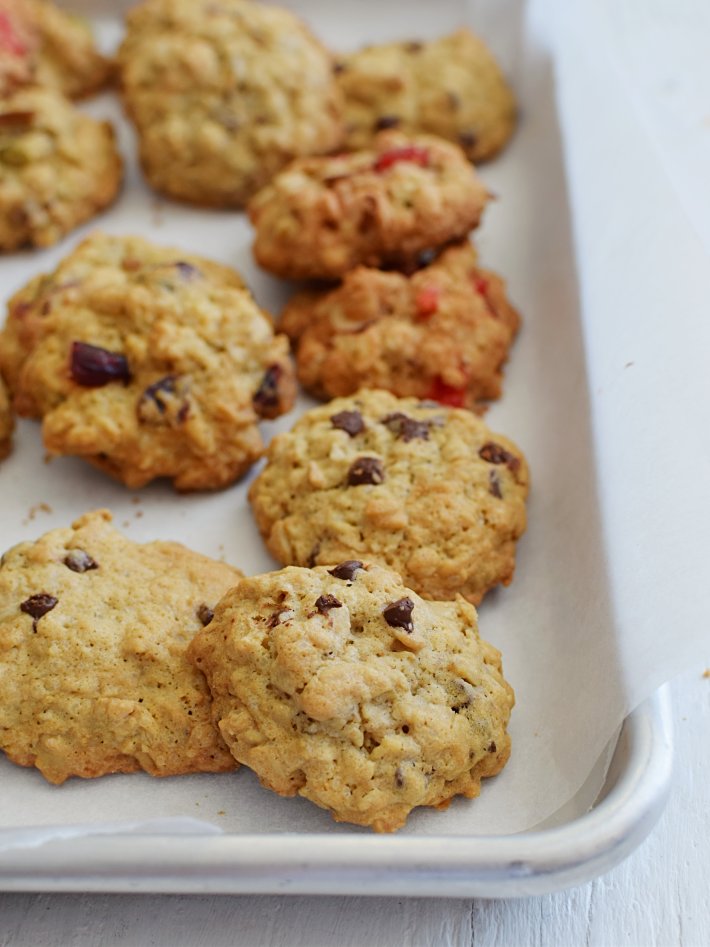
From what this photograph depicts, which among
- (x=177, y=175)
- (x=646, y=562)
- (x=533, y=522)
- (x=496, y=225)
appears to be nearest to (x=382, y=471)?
(x=533, y=522)

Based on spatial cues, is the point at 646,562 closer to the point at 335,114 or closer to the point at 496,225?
the point at 496,225

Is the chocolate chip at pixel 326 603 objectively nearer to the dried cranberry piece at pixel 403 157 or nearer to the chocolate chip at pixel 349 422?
the chocolate chip at pixel 349 422

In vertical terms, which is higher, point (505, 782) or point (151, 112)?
point (151, 112)

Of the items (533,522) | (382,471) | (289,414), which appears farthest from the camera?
(289,414)

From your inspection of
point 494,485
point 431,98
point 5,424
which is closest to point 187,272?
point 5,424

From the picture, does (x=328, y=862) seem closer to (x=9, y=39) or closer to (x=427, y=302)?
(x=427, y=302)

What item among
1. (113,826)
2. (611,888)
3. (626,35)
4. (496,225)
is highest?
(626,35)

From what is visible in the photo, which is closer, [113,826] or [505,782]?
[113,826]

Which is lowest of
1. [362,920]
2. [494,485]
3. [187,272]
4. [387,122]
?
[362,920]
